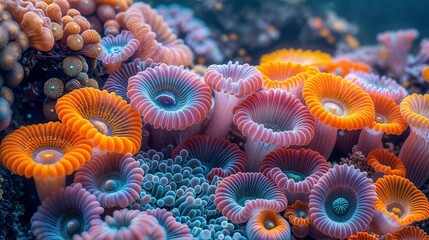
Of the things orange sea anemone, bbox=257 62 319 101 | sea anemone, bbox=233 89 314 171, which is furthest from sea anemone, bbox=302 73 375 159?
orange sea anemone, bbox=257 62 319 101

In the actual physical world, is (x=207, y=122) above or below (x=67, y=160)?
above

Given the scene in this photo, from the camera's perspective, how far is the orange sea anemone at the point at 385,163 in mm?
3020

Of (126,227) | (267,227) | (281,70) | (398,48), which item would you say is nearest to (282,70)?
(281,70)

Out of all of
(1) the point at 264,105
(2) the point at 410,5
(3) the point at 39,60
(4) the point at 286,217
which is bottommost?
(4) the point at 286,217

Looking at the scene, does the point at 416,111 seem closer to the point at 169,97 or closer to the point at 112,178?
the point at 169,97

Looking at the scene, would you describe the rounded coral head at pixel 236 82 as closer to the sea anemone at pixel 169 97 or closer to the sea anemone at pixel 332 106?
the sea anemone at pixel 169 97

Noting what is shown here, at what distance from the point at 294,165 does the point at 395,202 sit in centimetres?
80

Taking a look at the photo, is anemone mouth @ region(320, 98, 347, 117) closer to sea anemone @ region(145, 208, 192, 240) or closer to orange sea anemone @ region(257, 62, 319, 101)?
orange sea anemone @ region(257, 62, 319, 101)

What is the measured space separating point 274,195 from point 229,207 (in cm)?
35

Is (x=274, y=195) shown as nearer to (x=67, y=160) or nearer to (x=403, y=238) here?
(x=403, y=238)

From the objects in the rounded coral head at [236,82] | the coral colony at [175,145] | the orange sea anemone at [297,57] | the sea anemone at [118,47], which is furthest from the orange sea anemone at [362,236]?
the orange sea anemone at [297,57]

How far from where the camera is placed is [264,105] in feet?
9.85

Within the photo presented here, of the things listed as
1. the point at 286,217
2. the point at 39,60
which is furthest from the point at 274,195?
the point at 39,60

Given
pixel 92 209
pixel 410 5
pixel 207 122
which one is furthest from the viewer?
pixel 410 5
